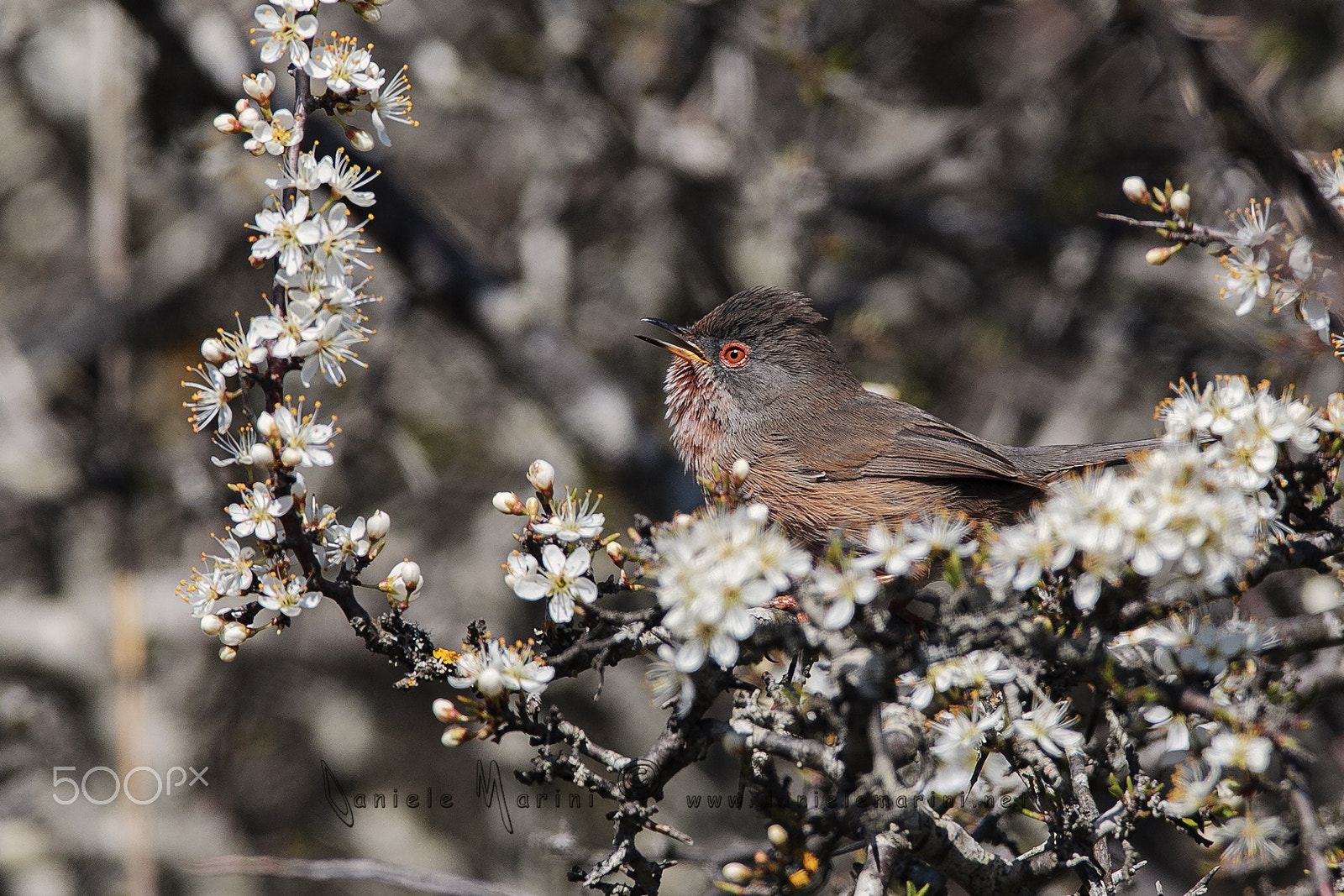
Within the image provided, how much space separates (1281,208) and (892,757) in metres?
1.98

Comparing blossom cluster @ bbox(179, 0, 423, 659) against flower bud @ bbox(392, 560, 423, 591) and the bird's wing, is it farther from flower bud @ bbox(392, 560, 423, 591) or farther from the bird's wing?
the bird's wing

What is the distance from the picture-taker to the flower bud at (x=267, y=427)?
88.0 inches

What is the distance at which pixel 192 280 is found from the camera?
6250mm

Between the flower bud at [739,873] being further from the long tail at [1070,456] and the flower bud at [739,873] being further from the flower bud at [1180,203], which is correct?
the long tail at [1070,456]

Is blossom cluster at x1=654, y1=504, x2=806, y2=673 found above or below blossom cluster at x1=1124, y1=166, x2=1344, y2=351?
below

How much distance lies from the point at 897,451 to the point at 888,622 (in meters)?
2.20

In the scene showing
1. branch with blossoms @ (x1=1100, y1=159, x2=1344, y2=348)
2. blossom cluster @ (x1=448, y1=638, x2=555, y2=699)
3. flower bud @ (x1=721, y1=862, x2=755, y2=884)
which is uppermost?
branch with blossoms @ (x1=1100, y1=159, x2=1344, y2=348)

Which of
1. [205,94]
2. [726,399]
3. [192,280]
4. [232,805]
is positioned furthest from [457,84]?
[232,805]

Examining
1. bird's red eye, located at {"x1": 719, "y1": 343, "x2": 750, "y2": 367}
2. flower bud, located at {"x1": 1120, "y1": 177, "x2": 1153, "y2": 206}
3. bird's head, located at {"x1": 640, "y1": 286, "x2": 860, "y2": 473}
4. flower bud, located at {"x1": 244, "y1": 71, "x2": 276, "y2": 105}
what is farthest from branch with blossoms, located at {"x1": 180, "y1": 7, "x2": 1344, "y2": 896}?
bird's red eye, located at {"x1": 719, "y1": 343, "x2": 750, "y2": 367}

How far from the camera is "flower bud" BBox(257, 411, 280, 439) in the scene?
2.24 m

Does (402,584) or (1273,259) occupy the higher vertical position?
(1273,259)

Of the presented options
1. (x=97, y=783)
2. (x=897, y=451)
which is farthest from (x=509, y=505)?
(x=97, y=783)

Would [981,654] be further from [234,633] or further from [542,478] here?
[234,633]

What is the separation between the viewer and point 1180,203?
2.57 meters
